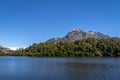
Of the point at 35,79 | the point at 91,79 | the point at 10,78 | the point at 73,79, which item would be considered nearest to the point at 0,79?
the point at 10,78

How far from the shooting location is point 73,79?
5056 centimetres

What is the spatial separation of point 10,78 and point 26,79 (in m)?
4.08

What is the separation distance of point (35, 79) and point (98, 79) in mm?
12906

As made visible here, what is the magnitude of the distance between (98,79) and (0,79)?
20.2 metres

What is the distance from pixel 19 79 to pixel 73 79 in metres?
11.2

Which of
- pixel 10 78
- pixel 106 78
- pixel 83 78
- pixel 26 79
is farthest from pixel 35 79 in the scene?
pixel 106 78

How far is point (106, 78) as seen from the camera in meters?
51.1

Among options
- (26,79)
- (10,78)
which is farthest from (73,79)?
(10,78)

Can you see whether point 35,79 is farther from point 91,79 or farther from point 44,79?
point 91,79

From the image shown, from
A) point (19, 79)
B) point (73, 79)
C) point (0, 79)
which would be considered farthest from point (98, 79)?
point (0, 79)

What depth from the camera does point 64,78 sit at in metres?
51.6

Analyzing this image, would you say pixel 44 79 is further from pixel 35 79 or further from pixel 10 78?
pixel 10 78

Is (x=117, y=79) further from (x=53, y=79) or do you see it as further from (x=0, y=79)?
(x=0, y=79)

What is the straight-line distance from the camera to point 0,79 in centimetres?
5047
